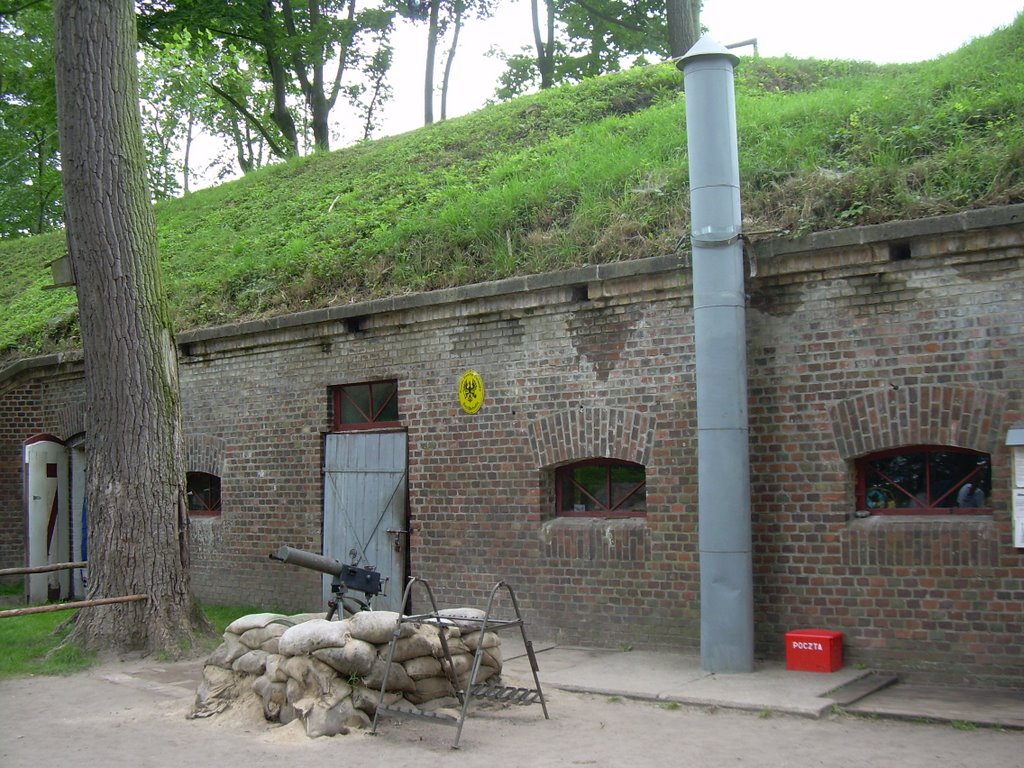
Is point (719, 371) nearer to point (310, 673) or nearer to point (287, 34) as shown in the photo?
point (310, 673)

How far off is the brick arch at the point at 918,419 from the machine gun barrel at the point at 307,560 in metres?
4.25

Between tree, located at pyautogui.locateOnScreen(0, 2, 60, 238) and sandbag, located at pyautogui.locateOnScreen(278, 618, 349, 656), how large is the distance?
76.6 ft

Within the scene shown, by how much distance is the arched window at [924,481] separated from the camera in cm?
816

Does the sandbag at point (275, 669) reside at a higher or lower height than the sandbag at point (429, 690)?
higher

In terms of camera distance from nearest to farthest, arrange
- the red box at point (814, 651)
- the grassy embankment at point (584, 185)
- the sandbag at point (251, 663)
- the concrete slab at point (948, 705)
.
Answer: the concrete slab at point (948, 705)
the sandbag at point (251, 663)
the red box at point (814, 651)
the grassy embankment at point (584, 185)

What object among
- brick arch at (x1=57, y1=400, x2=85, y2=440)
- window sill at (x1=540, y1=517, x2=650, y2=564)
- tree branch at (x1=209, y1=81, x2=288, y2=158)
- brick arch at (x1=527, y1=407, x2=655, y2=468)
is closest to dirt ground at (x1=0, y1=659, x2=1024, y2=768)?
window sill at (x1=540, y1=517, x2=650, y2=564)

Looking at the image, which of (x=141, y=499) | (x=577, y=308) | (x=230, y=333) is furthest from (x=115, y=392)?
(x=577, y=308)

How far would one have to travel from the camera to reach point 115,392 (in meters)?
10.5

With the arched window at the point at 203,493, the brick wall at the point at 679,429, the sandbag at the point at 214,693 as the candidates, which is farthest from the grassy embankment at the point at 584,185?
the sandbag at the point at 214,693

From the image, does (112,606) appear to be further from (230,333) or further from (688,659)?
(688,659)

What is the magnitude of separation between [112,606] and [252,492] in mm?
3255

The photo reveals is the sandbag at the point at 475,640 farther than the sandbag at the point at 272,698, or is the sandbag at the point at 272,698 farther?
the sandbag at the point at 475,640

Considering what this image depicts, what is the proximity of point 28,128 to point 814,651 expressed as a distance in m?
31.4

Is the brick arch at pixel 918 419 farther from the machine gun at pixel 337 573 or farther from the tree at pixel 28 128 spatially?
the tree at pixel 28 128
